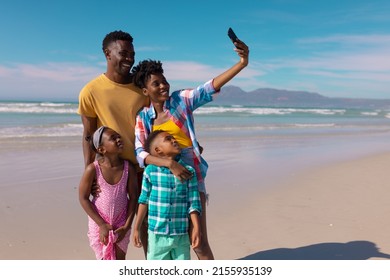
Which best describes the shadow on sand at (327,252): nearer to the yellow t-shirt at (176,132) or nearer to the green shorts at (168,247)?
the green shorts at (168,247)

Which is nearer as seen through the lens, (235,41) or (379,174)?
(235,41)

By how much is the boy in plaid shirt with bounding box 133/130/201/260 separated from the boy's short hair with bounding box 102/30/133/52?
0.77 meters

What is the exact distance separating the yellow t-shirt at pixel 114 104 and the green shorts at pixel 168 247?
2.21 feet

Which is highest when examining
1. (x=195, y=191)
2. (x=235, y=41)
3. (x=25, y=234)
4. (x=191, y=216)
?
(x=235, y=41)

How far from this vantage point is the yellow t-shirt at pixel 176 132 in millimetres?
2924

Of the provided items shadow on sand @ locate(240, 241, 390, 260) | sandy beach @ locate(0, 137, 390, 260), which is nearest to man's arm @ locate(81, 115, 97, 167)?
sandy beach @ locate(0, 137, 390, 260)

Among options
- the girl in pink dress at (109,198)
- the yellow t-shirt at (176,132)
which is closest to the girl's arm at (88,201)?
the girl in pink dress at (109,198)

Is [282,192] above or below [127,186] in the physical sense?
below

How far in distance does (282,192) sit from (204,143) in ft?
19.3

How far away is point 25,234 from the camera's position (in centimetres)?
473
